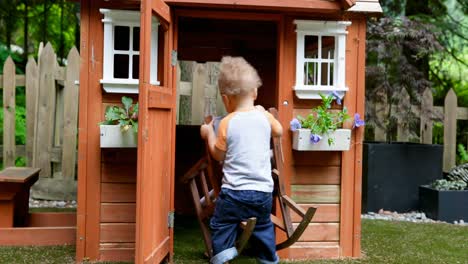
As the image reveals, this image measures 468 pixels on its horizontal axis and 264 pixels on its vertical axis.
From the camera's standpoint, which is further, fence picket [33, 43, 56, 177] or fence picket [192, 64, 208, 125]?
fence picket [192, 64, 208, 125]

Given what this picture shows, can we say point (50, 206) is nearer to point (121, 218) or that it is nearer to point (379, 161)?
point (121, 218)

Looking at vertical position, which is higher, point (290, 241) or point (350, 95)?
point (350, 95)

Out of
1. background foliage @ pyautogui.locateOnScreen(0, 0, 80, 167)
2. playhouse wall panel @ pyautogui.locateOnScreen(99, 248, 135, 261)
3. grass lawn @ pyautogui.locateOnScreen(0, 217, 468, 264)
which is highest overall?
background foliage @ pyautogui.locateOnScreen(0, 0, 80, 167)

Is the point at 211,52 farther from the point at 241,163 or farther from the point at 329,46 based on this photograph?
the point at 241,163

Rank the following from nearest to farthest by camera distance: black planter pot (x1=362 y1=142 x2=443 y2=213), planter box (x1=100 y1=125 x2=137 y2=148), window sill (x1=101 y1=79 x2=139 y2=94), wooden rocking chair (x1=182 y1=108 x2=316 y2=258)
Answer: wooden rocking chair (x1=182 y1=108 x2=316 y2=258) < planter box (x1=100 y1=125 x2=137 y2=148) < window sill (x1=101 y1=79 x2=139 y2=94) < black planter pot (x1=362 y1=142 x2=443 y2=213)

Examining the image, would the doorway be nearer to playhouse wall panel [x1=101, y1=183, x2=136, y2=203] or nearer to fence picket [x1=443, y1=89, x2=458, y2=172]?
playhouse wall panel [x1=101, y1=183, x2=136, y2=203]

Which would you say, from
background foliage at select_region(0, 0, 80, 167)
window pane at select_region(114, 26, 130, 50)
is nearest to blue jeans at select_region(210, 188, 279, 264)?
window pane at select_region(114, 26, 130, 50)

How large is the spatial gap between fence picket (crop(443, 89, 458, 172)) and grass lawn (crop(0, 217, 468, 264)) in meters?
1.86

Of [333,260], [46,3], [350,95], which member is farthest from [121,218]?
[46,3]

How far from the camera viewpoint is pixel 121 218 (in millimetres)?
4426

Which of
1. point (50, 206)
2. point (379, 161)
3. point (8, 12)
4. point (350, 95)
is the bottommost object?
point (50, 206)

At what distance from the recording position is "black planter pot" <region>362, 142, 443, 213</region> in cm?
690

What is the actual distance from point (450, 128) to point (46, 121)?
5426 millimetres

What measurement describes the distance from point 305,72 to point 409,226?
2.42 m
